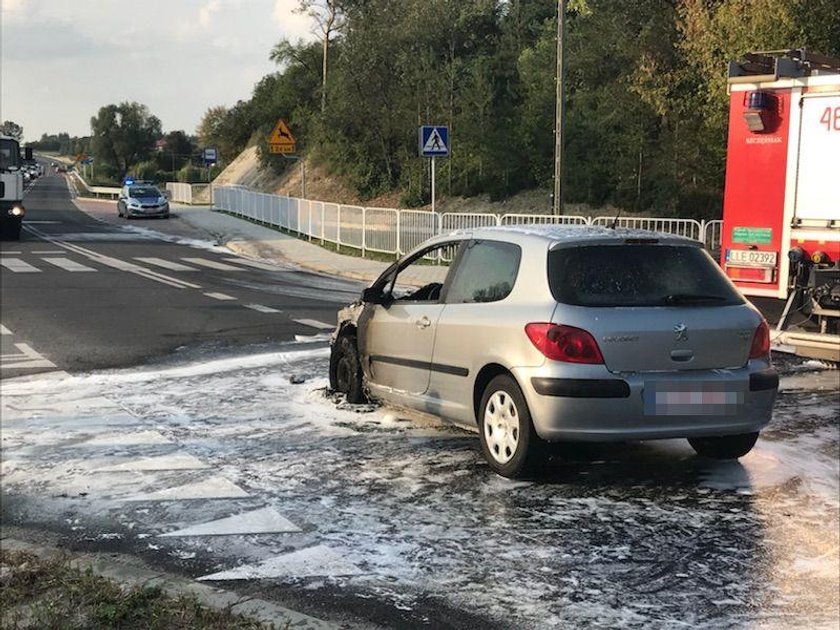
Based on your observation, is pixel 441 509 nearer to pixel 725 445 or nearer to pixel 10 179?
pixel 725 445

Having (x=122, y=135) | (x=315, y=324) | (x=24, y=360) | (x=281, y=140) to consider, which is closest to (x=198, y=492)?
(x=24, y=360)

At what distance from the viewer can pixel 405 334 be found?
7.13 m

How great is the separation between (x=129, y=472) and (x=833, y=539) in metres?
4.22

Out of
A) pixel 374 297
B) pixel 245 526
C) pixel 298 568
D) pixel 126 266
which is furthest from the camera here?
pixel 126 266

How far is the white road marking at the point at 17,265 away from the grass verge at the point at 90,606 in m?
16.7

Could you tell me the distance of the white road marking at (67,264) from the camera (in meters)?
20.5

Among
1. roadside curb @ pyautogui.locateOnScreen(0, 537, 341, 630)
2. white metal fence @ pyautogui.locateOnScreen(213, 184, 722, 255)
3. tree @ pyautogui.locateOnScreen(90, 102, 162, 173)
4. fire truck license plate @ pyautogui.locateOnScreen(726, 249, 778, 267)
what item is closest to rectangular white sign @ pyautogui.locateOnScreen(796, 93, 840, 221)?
fire truck license plate @ pyautogui.locateOnScreen(726, 249, 778, 267)

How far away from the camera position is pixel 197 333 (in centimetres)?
1245

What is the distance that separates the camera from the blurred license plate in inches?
226

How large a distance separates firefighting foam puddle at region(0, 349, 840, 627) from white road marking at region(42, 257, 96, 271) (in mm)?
12861

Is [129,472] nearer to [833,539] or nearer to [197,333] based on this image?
[833,539]

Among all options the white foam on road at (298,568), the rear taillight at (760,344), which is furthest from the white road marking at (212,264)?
the white foam on road at (298,568)

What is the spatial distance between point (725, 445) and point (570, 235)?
179cm

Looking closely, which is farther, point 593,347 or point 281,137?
point 281,137
